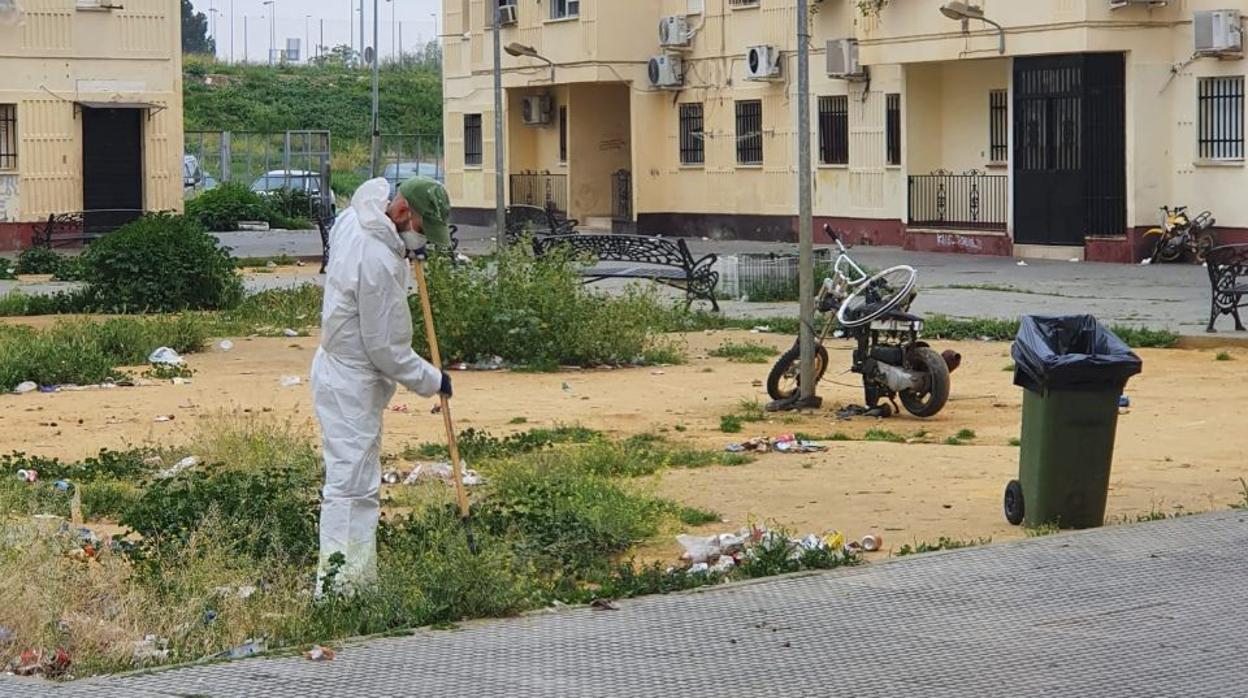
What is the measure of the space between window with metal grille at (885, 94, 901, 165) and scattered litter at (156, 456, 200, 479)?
28.0 metres

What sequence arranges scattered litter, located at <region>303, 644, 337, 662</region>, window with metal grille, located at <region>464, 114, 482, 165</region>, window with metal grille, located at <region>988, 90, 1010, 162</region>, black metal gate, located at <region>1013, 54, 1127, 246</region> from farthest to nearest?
1. window with metal grille, located at <region>464, 114, 482, 165</region>
2. window with metal grille, located at <region>988, 90, 1010, 162</region>
3. black metal gate, located at <region>1013, 54, 1127, 246</region>
4. scattered litter, located at <region>303, 644, 337, 662</region>

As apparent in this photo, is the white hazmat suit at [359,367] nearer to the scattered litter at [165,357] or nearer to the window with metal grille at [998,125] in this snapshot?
the scattered litter at [165,357]

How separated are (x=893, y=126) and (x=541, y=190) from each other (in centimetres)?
1253

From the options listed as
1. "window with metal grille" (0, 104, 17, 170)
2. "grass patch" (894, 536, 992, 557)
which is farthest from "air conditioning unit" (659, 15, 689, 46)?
"grass patch" (894, 536, 992, 557)

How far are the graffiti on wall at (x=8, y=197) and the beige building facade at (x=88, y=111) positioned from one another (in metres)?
0.02

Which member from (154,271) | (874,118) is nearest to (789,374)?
(154,271)

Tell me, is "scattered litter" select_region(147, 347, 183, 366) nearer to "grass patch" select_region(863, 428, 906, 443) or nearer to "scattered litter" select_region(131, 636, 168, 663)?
"grass patch" select_region(863, 428, 906, 443)

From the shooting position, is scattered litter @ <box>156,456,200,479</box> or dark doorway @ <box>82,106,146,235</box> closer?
scattered litter @ <box>156,456,200,479</box>

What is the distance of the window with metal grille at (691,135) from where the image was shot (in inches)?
1778

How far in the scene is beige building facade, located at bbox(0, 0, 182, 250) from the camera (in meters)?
39.9

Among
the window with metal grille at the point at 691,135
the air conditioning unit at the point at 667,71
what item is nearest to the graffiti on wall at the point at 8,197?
the air conditioning unit at the point at 667,71

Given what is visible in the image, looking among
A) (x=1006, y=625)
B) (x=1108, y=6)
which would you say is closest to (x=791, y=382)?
(x=1006, y=625)

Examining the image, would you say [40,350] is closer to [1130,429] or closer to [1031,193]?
[1130,429]

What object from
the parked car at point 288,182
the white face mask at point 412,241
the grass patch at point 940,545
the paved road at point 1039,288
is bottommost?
the grass patch at point 940,545
